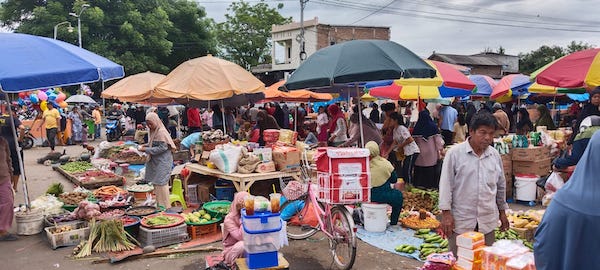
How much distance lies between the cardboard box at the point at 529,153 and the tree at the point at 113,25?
2724cm

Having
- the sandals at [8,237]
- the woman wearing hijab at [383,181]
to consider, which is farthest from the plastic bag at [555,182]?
the sandals at [8,237]

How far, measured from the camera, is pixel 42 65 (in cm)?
568

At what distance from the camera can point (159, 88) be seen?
29.2 feet

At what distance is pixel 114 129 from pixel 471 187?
67.0 ft

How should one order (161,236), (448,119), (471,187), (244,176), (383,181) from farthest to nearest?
1. (448,119)
2. (244,176)
3. (383,181)
4. (161,236)
5. (471,187)

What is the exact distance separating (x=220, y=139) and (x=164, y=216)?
8.66 feet

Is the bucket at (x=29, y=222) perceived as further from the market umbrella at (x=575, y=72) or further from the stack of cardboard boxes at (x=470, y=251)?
the market umbrella at (x=575, y=72)

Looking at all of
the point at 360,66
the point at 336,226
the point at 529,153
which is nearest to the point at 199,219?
the point at 336,226

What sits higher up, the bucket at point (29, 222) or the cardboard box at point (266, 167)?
the cardboard box at point (266, 167)

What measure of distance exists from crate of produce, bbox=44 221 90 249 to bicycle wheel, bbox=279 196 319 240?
9.96 feet

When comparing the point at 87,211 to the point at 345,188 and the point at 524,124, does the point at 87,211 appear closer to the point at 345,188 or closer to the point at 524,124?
the point at 345,188

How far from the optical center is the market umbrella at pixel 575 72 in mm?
6621

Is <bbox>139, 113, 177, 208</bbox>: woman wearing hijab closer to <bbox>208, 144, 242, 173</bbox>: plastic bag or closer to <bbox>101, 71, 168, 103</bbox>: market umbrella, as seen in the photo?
<bbox>208, 144, 242, 173</bbox>: plastic bag

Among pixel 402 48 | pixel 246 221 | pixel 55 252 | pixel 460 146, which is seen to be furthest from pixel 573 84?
pixel 55 252
